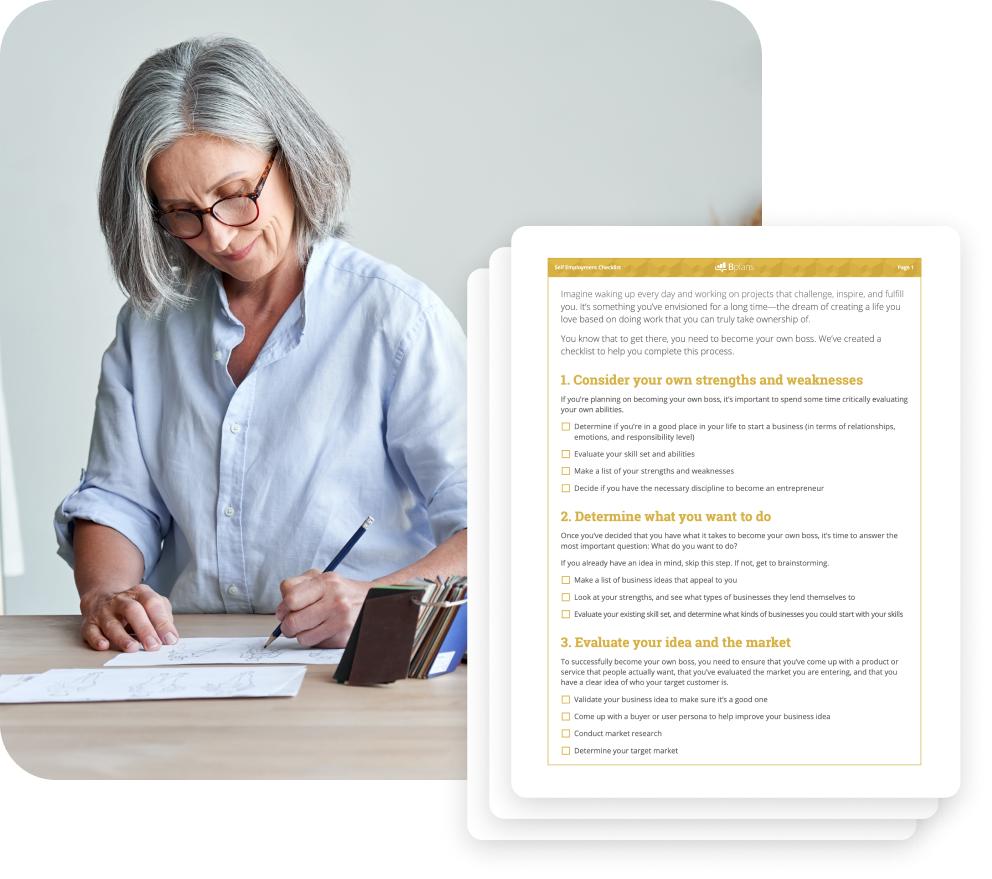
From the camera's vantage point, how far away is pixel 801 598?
696mm

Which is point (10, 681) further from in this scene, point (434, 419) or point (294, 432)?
point (434, 419)

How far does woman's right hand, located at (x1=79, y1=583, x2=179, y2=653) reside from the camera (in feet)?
2.89

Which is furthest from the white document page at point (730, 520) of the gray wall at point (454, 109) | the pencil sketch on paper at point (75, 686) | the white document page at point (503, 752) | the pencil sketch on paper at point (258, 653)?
the pencil sketch on paper at point (75, 686)

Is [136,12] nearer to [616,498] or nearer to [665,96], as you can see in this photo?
[665,96]

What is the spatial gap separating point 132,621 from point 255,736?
0.24 meters

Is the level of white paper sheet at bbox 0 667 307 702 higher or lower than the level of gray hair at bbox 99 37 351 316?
lower

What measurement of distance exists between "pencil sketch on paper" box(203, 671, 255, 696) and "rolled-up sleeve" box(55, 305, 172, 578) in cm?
26

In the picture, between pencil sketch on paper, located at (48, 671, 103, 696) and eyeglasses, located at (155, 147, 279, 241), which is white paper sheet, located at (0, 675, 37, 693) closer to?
pencil sketch on paper, located at (48, 671, 103, 696)

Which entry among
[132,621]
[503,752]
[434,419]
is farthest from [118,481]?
[503,752]

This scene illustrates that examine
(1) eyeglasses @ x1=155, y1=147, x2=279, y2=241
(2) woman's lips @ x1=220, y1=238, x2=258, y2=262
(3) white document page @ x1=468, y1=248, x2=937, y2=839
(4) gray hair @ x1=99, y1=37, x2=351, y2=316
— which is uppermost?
(4) gray hair @ x1=99, y1=37, x2=351, y2=316

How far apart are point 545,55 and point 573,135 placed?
3.3 inches

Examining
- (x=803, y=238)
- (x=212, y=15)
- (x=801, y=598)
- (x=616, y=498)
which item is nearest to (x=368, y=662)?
(x=616, y=498)

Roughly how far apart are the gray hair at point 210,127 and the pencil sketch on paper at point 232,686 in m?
0.46

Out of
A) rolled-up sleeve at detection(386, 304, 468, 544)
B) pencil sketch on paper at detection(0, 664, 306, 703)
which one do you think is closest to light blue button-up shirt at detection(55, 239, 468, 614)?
rolled-up sleeve at detection(386, 304, 468, 544)
